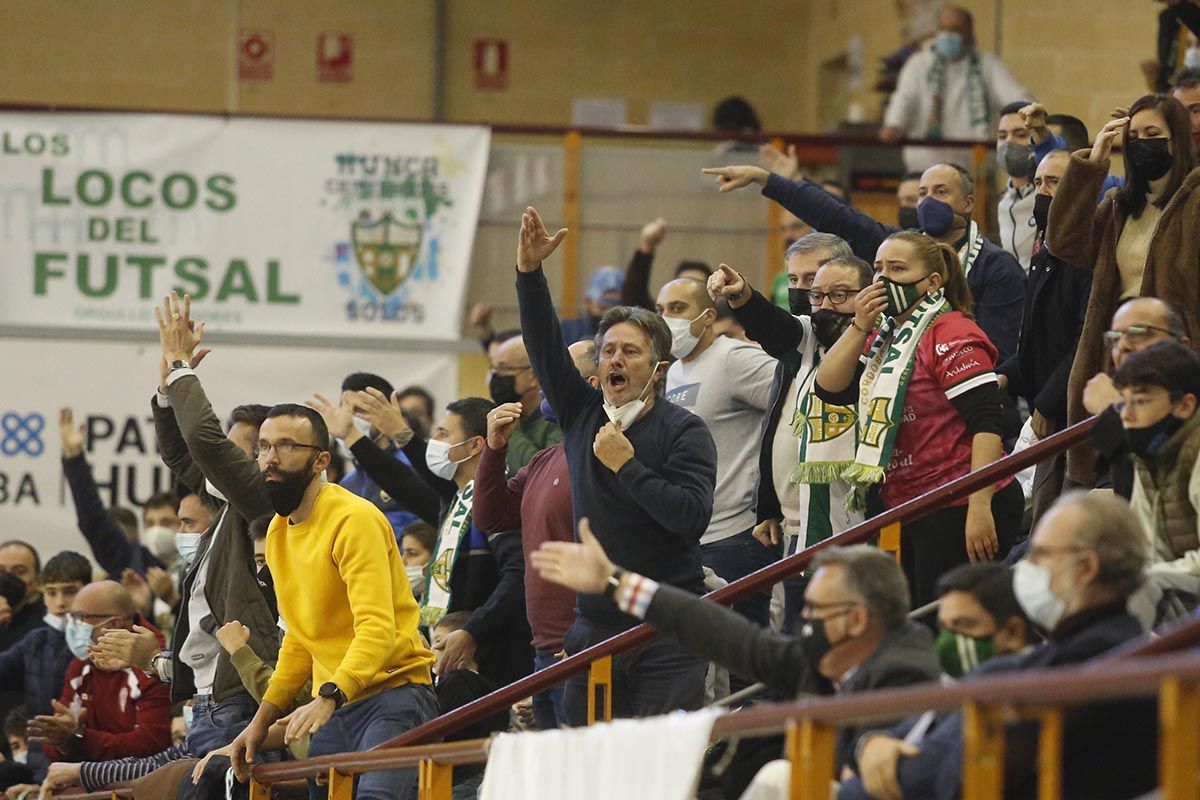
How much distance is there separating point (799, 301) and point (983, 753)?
127 inches

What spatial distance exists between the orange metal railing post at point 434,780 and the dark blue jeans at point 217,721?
1366 millimetres

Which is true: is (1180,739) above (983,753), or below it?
above

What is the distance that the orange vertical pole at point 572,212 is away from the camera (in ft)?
38.1

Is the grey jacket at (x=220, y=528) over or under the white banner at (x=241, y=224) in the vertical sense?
under

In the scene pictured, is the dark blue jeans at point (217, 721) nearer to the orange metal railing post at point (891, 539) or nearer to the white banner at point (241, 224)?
the orange metal railing post at point (891, 539)

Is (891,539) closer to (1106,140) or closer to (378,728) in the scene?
(1106,140)

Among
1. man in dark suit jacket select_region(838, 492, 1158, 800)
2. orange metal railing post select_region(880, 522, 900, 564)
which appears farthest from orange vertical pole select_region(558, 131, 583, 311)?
man in dark suit jacket select_region(838, 492, 1158, 800)

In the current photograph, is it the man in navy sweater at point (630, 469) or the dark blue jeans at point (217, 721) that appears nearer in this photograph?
the man in navy sweater at point (630, 469)

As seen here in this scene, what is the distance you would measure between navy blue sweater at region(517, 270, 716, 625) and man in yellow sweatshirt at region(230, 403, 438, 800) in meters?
0.60

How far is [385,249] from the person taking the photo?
1149 cm

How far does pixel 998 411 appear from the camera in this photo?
555 centimetres

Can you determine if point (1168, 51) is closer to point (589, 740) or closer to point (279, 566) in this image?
point (279, 566)

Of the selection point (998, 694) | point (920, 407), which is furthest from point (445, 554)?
point (998, 694)

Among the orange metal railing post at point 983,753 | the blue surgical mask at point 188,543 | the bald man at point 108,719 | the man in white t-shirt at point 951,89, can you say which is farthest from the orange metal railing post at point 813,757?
the man in white t-shirt at point 951,89
